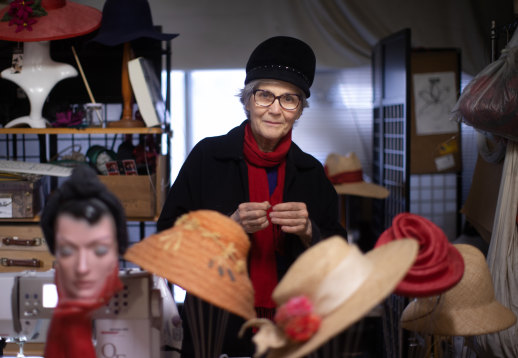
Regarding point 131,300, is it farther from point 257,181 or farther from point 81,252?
point 257,181

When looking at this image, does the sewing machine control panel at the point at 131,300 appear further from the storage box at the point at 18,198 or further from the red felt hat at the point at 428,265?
the storage box at the point at 18,198

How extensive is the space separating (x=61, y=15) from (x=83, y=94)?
22.6 inches

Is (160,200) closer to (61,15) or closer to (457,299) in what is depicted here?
(61,15)

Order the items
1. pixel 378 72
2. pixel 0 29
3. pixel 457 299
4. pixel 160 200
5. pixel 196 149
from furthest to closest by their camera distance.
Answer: pixel 378 72, pixel 160 200, pixel 0 29, pixel 196 149, pixel 457 299

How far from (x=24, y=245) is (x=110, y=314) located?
1585 mm

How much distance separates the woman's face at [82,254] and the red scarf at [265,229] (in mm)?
585

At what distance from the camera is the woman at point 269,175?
1424mm

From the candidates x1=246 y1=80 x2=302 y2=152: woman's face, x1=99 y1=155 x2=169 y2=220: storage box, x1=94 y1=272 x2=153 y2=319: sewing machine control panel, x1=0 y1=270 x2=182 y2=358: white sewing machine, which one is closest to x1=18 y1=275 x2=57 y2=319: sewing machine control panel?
x1=0 y1=270 x2=182 y2=358: white sewing machine

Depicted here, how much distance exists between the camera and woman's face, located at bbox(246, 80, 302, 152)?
1.43 m

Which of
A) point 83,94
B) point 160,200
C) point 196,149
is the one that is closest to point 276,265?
point 196,149

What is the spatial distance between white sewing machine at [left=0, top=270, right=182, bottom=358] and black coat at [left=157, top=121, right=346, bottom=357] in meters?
0.30

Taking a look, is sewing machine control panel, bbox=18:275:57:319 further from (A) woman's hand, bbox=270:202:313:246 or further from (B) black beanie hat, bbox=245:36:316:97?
(B) black beanie hat, bbox=245:36:316:97

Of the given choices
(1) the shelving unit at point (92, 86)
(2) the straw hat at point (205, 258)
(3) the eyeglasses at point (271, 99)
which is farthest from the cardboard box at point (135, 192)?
(2) the straw hat at point (205, 258)

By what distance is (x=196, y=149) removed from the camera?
1626 millimetres
